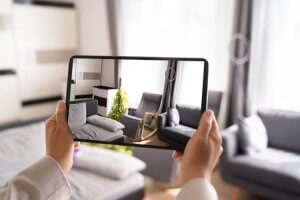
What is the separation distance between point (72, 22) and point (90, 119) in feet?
9.42

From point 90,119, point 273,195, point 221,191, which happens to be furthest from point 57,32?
point 90,119

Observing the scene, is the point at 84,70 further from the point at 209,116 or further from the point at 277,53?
the point at 277,53

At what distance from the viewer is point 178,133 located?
649 mm

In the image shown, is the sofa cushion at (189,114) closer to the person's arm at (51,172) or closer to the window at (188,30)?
the person's arm at (51,172)

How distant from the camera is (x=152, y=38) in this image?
2.75m

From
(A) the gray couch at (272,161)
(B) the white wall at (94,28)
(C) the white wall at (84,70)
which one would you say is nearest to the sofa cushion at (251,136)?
(A) the gray couch at (272,161)

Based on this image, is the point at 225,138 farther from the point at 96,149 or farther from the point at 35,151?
the point at 35,151

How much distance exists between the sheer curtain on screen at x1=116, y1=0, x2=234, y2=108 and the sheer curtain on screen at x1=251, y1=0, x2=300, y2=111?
0.26 metres

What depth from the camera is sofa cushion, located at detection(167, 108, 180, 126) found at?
2.13ft

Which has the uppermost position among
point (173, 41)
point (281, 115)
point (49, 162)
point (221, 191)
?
point (173, 41)

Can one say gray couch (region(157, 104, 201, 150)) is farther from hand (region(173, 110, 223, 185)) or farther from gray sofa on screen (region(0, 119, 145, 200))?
gray sofa on screen (region(0, 119, 145, 200))

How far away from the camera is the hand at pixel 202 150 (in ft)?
1.99

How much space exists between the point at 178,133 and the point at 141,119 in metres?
0.09

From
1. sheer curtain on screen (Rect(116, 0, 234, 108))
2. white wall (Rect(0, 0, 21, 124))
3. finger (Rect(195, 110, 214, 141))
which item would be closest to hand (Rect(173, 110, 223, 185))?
finger (Rect(195, 110, 214, 141))
